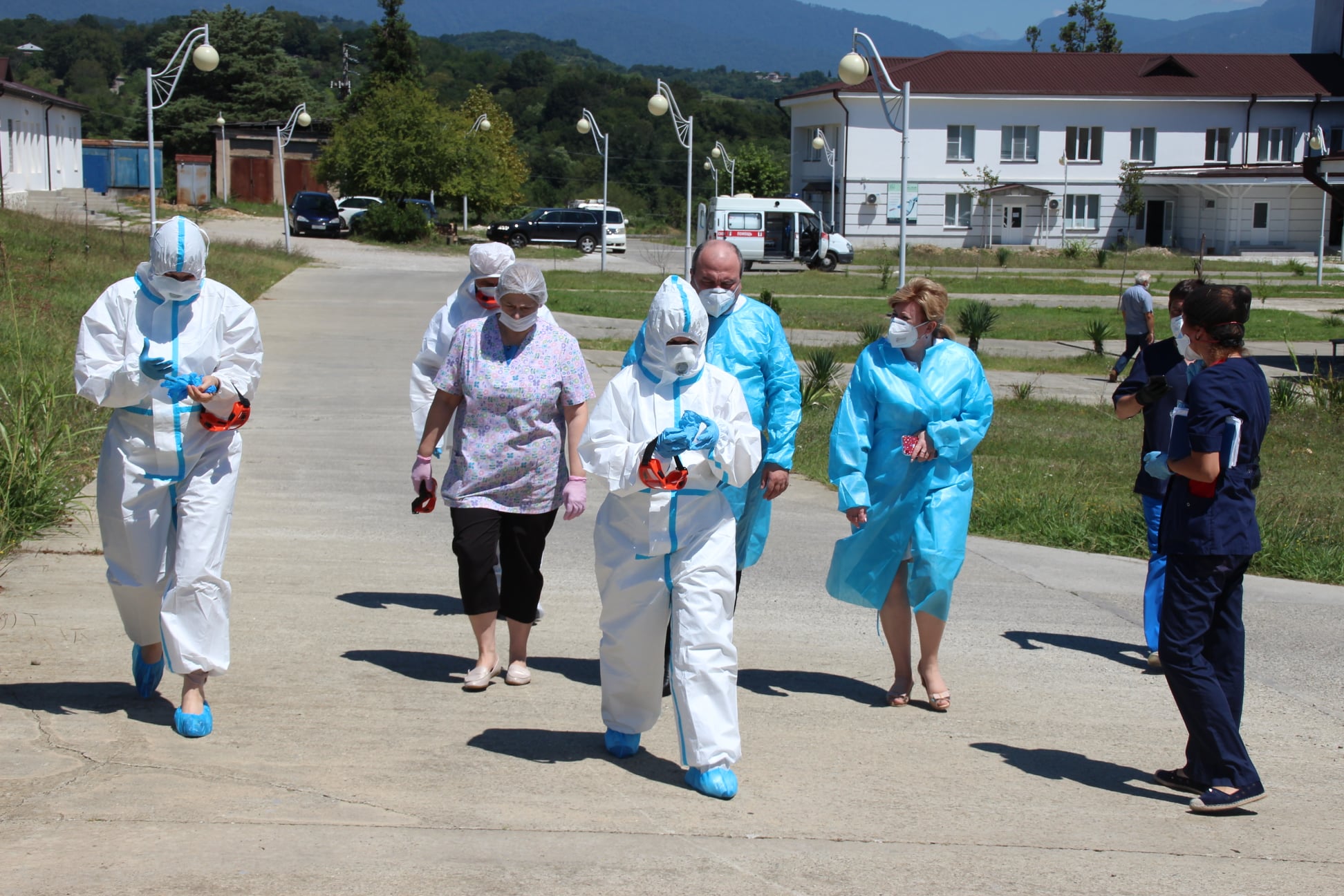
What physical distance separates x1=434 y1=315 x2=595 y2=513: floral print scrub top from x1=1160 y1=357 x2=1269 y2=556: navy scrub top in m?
2.30

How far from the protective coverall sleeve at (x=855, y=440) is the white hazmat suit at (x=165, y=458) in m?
2.38

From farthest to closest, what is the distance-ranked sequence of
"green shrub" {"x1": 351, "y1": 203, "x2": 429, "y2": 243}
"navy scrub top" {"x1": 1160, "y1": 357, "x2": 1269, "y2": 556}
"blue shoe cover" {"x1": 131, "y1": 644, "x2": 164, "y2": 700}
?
"green shrub" {"x1": 351, "y1": 203, "x2": 429, "y2": 243} < "blue shoe cover" {"x1": 131, "y1": 644, "x2": 164, "y2": 700} < "navy scrub top" {"x1": 1160, "y1": 357, "x2": 1269, "y2": 556}

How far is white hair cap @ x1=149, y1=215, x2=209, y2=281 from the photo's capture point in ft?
15.0

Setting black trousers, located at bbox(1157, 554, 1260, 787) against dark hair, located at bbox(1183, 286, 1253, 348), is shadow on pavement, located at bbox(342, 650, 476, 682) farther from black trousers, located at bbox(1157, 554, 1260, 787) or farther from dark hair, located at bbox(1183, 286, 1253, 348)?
dark hair, located at bbox(1183, 286, 1253, 348)

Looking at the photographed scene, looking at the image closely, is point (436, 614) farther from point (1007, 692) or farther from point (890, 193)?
point (890, 193)

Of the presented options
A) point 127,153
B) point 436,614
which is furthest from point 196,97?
point 436,614

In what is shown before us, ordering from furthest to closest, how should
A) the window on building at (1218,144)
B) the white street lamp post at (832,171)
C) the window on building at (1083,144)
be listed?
the window on building at (1218,144) < the window on building at (1083,144) < the white street lamp post at (832,171)

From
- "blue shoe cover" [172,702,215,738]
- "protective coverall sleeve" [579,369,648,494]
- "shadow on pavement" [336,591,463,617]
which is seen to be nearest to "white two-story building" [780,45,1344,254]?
"shadow on pavement" [336,591,463,617]

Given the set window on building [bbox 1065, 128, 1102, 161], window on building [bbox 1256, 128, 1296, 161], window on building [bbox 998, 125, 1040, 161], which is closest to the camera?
window on building [bbox 998, 125, 1040, 161]

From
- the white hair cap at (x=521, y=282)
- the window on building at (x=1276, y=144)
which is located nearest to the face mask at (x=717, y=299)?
the white hair cap at (x=521, y=282)

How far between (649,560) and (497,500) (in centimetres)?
111

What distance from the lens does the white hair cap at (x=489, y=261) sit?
625cm

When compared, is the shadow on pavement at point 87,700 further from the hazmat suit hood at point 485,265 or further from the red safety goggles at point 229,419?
the hazmat suit hood at point 485,265

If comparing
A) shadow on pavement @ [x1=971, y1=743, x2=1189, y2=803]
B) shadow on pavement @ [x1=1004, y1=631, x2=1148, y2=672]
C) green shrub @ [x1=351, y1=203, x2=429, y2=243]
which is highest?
green shrub @ [x1=351, y1=203, x2=429, y2=243]
